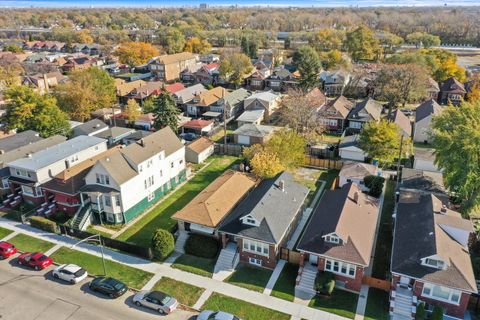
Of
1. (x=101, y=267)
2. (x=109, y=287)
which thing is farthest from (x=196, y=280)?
(x=101, y=267)

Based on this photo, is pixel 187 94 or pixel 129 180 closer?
pixel 129 180

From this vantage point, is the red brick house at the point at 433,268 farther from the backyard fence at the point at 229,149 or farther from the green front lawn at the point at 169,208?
the backyard fence at the point at 229,149

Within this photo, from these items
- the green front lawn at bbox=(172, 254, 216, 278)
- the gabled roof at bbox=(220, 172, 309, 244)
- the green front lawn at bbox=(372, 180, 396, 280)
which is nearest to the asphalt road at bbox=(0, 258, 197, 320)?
the green front lawn at bbox=(172, 254, 216, 278)

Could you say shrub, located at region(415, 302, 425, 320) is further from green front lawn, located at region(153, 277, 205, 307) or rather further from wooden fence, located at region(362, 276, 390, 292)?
green front lawn, located at region(153, 277, 205, 307)

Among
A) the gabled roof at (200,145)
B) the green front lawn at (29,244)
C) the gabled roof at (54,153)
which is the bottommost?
the green front lawn at (29,244)

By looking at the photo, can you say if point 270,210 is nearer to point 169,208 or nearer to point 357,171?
point 169,208

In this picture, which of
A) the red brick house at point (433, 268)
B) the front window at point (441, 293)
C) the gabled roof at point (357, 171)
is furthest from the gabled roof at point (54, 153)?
the front window at point (441, 293)
